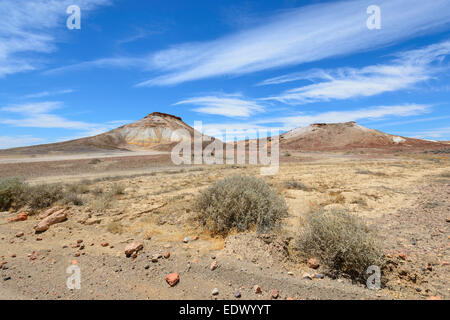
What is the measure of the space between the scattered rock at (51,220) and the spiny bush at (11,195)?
2101mm

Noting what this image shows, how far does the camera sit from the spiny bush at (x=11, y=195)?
6.52 m

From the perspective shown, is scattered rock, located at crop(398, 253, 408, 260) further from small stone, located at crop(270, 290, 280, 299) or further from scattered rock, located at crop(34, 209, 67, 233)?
scattered rock, located at crop(34, 209, 67, 233)

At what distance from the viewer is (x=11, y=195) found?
21.9 ft

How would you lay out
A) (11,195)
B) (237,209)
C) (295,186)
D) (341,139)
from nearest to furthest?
(237,209)
(11,195)
(295,186)
(341,139)

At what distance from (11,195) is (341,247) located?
28.0 feet

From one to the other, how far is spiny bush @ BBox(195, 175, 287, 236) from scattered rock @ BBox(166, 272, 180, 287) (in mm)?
1435

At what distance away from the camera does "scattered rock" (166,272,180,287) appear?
2969 mm

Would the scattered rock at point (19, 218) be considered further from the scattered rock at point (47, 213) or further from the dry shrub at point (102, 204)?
the dry shrub at point (102, 204)

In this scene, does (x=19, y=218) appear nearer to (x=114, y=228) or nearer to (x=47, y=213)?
(x=47, y=213)

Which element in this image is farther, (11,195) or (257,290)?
(11,195)

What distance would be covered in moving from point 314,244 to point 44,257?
14.3 ft

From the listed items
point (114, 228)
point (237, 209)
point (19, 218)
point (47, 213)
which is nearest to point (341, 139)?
point (237, 209)
